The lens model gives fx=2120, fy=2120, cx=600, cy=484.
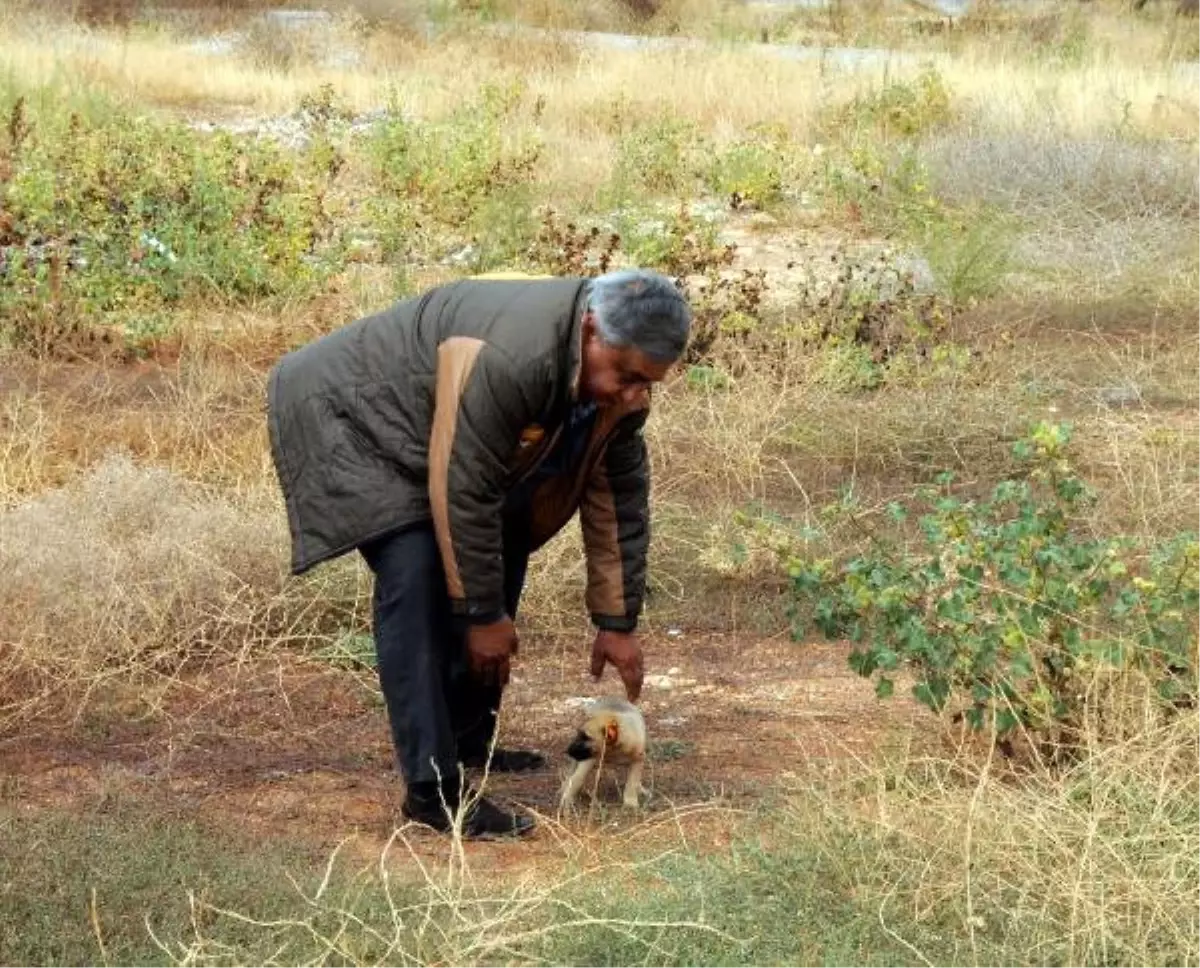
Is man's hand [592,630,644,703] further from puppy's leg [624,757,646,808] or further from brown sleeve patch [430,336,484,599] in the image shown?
brown sleeve patch [430,336,484,599]

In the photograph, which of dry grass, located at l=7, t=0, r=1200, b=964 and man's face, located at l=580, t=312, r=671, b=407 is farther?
man's face, located at l=580, t=312, r=671, b=407

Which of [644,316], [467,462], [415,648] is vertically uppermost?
[644,316]

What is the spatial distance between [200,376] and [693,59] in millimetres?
12270

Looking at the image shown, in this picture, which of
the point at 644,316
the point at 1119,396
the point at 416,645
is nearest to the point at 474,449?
the point at 644,316

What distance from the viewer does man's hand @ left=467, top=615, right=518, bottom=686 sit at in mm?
4559

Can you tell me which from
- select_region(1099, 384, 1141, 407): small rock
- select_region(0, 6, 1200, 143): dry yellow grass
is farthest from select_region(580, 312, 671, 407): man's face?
select_region(0, 6, 1200, 143): dry yellow grass

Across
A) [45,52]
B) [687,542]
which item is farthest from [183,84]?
[687,542]

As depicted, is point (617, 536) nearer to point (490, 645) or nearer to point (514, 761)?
point (490, 645)

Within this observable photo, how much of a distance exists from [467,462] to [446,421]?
0.10 metres

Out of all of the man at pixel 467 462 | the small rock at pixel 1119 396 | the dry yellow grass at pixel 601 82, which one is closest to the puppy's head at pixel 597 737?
the man at pixel 467 462

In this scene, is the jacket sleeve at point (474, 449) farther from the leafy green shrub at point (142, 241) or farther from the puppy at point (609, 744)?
the leafy green shrub at point (142, 241)

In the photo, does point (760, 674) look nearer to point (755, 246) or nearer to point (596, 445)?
point (596, 445)

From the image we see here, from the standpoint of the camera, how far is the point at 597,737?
15.9 ft

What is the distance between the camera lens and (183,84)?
61.1ft
